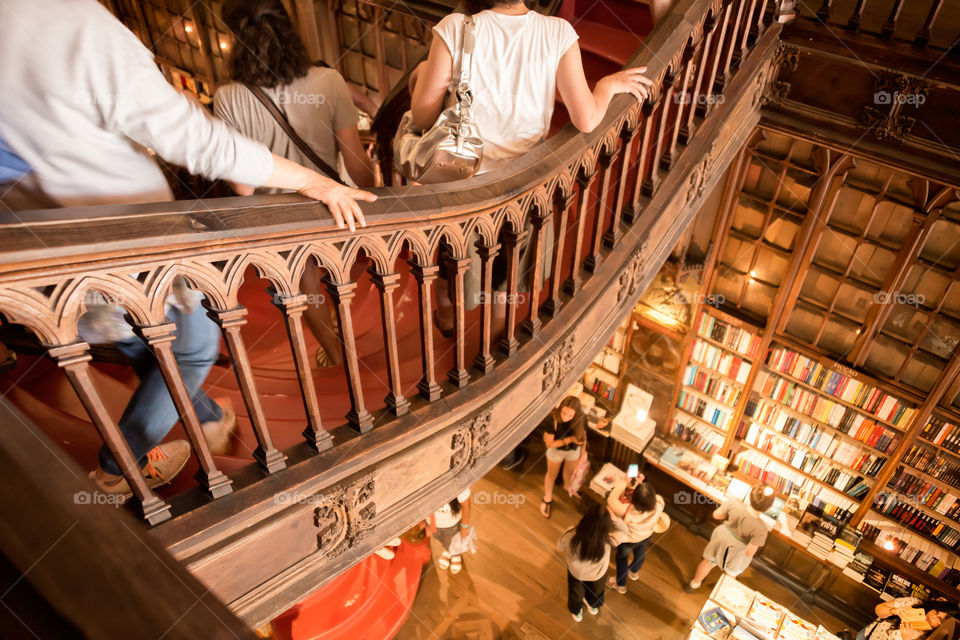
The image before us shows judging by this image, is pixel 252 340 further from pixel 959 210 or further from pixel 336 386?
pixel 959 210

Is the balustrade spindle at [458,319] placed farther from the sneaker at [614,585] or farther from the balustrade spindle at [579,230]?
the sneaker at [614,585]

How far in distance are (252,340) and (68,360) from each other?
1237 mm

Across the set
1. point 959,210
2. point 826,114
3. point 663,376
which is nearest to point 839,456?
point 663,376

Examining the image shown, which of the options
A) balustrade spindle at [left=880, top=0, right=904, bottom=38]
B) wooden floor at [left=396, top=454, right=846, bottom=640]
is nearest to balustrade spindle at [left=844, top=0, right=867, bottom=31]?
balustrade spindle at [left=880, top=0, right=904, bottom=38]

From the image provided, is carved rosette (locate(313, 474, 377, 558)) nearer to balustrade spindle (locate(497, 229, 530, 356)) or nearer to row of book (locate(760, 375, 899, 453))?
balustrade spindle (locate(497, 229, 530, 356))

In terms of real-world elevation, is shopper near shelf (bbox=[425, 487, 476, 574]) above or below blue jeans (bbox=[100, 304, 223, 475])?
below

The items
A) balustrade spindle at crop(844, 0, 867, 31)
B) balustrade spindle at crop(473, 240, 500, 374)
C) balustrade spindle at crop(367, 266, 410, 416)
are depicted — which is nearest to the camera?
balustrade spindle at crop(367, 266, 410, 416)

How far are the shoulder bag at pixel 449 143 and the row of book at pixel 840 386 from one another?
13.2 feet

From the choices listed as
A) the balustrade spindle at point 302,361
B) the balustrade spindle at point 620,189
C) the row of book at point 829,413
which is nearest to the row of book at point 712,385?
the row of book at point 829,413

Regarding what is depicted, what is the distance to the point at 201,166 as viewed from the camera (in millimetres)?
1046

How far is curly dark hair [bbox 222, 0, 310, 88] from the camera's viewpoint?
1623 millimetres

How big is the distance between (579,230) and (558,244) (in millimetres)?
79

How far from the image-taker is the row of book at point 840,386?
14.1 ft

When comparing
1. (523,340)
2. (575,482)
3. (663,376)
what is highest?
(523,340)
